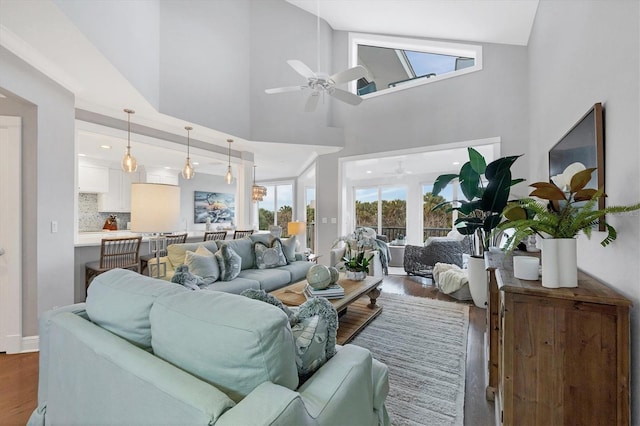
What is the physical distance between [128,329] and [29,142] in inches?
105

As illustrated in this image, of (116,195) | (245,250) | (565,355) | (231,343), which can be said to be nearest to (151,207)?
(231,343)

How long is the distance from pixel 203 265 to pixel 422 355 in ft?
7.82

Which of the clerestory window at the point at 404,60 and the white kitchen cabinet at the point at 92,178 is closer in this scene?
the clerestory window at the point at 404,60

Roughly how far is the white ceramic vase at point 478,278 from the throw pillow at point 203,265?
2970 millimetres

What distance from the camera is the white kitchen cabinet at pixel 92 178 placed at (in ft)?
19.1

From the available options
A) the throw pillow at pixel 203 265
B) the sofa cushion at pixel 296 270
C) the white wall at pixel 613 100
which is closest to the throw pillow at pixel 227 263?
the throw pillow at pixel 203 265

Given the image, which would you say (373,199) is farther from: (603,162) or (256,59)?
(603,162)

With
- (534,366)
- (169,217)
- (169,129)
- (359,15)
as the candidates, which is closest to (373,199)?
(359,15)

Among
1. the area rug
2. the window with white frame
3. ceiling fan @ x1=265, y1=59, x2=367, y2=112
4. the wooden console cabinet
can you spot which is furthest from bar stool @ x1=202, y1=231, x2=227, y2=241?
the window with white frame

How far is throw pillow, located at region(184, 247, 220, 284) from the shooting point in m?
3.14

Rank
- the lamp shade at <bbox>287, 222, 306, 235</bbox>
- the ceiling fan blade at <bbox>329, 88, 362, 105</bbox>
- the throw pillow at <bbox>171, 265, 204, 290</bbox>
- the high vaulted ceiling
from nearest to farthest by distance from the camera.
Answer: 1. the high vaulted ceiling
2. the throw pillow at <bbox>171, 265, 204, 290</bbox>
3. the ceiling fan blade at <bbox>329, 88, 362, 105</bbox>
4. the lamp shade at <bbox>287, 222, 306, 235</bbox>

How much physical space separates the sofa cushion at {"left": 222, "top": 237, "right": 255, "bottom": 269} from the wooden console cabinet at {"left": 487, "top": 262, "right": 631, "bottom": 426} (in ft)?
10.7

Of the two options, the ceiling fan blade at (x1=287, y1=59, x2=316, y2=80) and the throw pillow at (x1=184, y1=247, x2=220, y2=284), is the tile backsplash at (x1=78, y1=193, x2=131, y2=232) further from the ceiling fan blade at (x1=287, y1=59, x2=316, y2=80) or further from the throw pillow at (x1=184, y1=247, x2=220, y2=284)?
the ceiling fan blade at (x1=287, y1=59, x2=316, y2=80)

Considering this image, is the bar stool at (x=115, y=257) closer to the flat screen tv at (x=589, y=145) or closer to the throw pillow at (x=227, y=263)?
the throw pillow at (x=227, y=263)
